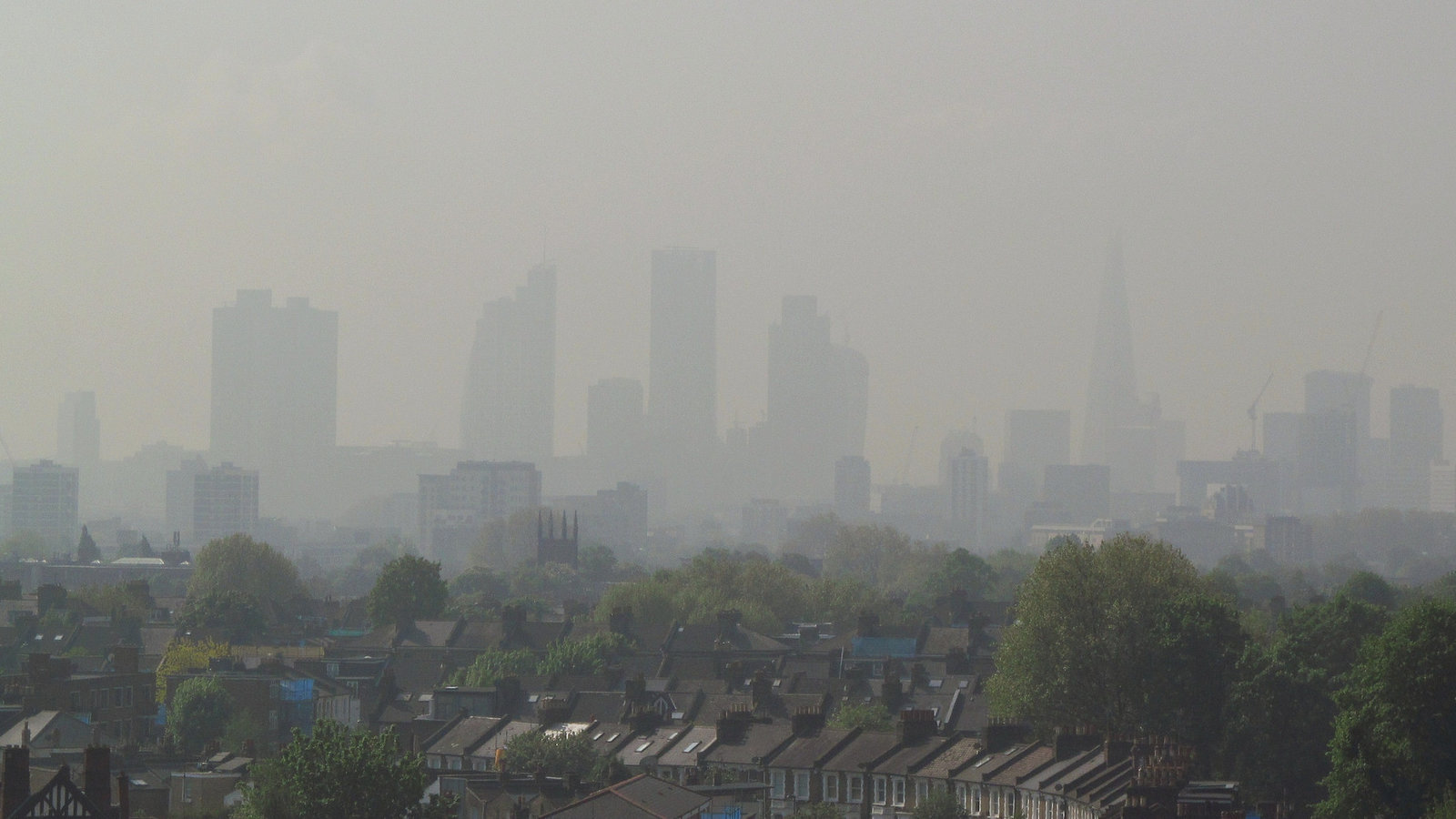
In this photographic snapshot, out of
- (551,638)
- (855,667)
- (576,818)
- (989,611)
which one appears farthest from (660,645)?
(576,818)

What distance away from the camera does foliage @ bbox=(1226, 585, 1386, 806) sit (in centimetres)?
5100

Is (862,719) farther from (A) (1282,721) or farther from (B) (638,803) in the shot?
(B) (638,803)

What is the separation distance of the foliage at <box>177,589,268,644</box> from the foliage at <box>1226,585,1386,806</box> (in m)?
54.6

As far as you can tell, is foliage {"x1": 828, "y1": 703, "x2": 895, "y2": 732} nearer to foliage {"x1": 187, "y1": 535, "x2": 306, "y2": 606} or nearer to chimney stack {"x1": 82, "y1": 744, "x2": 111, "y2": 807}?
chimney stack {"x1": 82, "y1": 744, "x2": 111, "y2": 807}

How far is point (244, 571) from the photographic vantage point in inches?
5354

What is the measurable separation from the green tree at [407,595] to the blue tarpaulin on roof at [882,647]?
72.4ft

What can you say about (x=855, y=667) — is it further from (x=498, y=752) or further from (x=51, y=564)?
(x=51, y=564)

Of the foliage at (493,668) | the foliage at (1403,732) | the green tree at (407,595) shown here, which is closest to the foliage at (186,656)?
the foliage at (493,668)

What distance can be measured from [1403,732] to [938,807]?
37.5 feet

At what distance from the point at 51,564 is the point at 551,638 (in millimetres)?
93994

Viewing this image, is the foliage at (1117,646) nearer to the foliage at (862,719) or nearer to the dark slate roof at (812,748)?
the foliage at (862,719)

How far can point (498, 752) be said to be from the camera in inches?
2244

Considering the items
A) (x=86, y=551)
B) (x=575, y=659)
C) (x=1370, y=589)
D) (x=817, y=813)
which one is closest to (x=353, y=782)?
(x=817, y=813)

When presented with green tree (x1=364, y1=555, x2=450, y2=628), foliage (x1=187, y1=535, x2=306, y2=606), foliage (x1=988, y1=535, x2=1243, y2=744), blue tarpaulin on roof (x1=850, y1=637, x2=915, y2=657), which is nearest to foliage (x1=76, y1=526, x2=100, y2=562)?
foliage (x1=187, y1=535, x2=306, y2=606)
